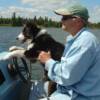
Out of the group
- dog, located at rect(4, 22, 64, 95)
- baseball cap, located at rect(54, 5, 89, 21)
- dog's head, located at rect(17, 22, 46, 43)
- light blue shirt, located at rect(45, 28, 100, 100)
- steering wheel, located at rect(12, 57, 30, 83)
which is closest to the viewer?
light blue shirt, located at rect(45, 28, 100, 100)

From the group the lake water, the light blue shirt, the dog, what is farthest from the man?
the lake water

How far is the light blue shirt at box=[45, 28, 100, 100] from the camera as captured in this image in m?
4.55

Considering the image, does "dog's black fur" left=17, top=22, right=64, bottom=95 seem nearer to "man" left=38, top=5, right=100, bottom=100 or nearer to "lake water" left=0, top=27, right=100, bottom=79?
"lake water" left=0, top=27, right=100, bottom=79

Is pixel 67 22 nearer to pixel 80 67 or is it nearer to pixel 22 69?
pixel 80 67

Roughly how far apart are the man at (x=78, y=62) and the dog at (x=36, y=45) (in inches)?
72.6

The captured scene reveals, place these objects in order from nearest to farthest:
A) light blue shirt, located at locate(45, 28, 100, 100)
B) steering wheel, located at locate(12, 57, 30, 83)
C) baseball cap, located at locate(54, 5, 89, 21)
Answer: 1. light blue shirt, located at locate(45, 28, 100, 100)
2. baseball cap, located at locate(54, 5, 89, 21)
3. steering wheel, located at locate(12, 57, 30, 83)

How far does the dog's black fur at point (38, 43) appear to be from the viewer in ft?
25.8

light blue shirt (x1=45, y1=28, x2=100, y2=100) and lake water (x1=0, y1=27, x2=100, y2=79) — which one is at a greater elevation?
light blue shirt (x1=45, y1=28, x2=100, y2=100)

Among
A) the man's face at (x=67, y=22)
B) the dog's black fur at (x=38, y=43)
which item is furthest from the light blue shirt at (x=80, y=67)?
the dog's black fur at (x=38, y=43)

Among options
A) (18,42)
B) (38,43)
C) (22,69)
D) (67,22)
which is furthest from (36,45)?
(67,22)

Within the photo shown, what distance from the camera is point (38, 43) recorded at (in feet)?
28.3

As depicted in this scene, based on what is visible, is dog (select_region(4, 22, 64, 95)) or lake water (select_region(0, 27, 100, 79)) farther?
lake water (select_region(0, 27, 100, 79))

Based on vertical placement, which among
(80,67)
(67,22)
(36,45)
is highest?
(67,22)

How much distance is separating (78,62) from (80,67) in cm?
6
